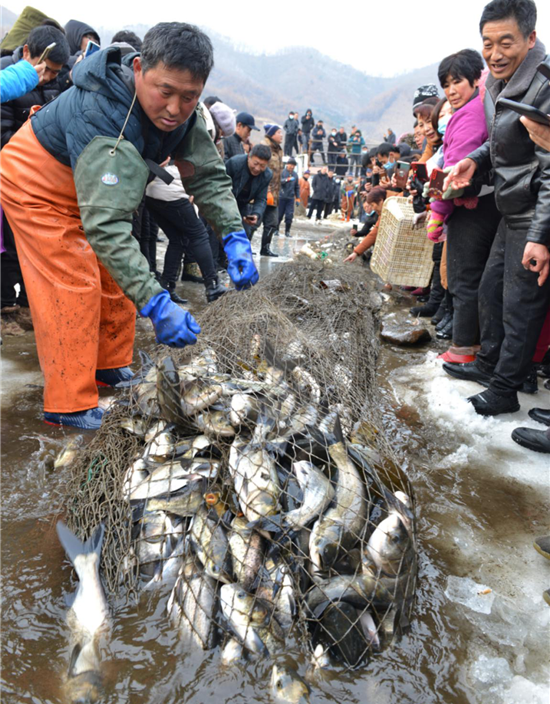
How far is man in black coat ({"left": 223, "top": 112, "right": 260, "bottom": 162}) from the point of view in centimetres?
863

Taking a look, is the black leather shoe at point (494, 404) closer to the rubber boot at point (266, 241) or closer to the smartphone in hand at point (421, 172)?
the smartphone in hand at point (421, 172)

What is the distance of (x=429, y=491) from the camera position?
3.16 m

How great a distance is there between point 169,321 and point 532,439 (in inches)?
107

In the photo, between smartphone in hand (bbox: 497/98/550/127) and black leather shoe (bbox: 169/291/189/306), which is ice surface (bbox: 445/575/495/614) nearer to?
smartphone in hand (bbox: 497/98/550/127)

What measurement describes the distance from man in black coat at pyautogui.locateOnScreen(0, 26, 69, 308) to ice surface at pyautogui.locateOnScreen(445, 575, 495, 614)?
16.4 feet

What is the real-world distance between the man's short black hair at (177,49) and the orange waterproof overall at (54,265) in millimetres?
1002

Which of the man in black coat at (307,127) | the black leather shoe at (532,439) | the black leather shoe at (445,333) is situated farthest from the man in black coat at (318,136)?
the black leather shoe at (532,439)

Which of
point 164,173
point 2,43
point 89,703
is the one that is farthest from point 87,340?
point 2,43

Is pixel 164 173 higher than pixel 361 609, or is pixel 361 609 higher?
pixel 164 173

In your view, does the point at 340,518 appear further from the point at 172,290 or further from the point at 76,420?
the point at 172,290

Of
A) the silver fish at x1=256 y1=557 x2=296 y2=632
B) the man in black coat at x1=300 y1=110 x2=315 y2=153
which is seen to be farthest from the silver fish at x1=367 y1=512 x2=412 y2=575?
the man in black coat at x1=300 y1=110 x2=315 y2=153

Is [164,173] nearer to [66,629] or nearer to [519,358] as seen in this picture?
[66,629]

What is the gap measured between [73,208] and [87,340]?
917 mm

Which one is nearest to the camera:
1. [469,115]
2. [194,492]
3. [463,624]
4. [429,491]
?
[463,624]
